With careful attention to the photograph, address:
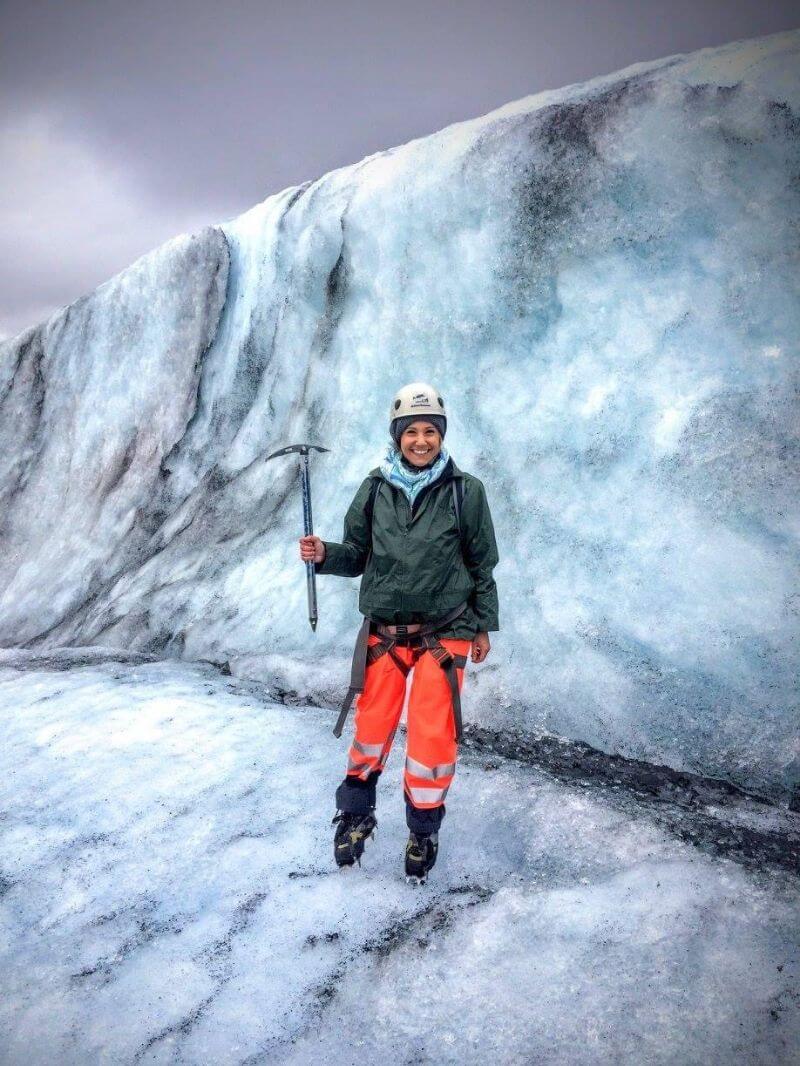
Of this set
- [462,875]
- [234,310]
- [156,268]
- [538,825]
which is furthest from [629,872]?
[156,268]

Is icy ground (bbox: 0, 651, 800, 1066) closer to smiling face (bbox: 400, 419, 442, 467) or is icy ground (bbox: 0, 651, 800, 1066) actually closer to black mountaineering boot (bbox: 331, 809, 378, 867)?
black mountaineering boot (bbox: 331, 809, 378, 867)

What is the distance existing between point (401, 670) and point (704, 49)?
4.26 metres

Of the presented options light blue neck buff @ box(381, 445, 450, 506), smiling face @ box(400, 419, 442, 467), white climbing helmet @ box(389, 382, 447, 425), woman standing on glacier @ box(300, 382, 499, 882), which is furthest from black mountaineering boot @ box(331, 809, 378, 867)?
white climbing helmet @ box(389, 382, 447, 425)

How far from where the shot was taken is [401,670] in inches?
107

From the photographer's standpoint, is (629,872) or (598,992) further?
(629,872)

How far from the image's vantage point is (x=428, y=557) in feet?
8.67

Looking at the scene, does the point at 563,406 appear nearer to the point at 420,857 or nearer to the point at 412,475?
the point at 412,475

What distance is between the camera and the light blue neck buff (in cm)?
271

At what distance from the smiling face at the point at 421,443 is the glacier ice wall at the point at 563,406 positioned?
1587 mm

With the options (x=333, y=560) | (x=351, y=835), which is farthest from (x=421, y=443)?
(x=351, y=835)

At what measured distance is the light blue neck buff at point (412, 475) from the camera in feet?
8.89

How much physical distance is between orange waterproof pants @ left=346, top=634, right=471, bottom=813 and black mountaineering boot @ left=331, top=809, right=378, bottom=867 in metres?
0.18

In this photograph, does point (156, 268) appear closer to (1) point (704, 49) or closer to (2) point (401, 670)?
(1) point (704, 49)

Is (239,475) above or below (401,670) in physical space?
above
